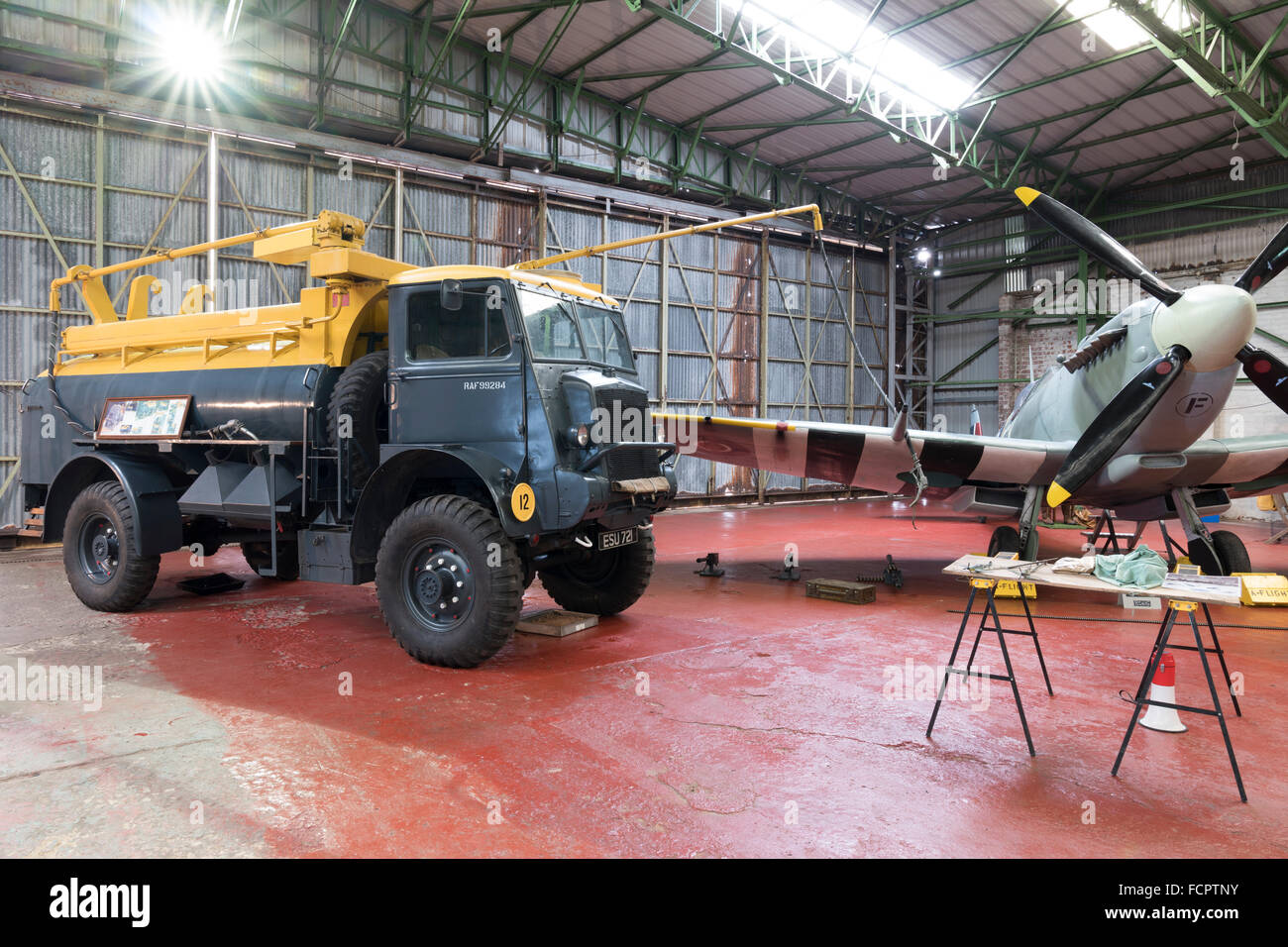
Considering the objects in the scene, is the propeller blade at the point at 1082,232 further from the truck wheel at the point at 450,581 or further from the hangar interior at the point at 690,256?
the truck wheel at the point at 450,581

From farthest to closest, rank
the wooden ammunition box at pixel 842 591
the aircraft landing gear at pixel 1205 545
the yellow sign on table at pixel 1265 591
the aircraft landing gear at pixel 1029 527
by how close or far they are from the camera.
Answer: the wooden ammunition box at pixel 842 591
the aircraft landing gear at pixel 1205 545
the yellow sign on table at pixel 1265 591
the aircraft landing gear at pixel 1029 527

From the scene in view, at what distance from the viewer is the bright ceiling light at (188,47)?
44.5 feet

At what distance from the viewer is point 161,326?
7.98 metres

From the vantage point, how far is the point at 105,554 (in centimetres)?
802

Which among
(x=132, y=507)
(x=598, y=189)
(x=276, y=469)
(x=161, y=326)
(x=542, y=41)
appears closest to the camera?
(x=276, y=469)

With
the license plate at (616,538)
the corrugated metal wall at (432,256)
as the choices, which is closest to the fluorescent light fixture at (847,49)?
the corrugated metal wall at (432,256)

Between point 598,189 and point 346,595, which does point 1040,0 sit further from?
point 346,595

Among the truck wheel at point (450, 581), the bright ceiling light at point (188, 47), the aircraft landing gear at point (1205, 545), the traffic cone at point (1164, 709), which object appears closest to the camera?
→ the traffic cone at point (1164, 709)

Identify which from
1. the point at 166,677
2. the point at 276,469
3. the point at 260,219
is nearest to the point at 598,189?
the point at 260,219

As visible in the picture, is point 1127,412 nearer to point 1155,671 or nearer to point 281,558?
point 1155,671

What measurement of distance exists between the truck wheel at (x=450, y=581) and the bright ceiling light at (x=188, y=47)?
1251cm

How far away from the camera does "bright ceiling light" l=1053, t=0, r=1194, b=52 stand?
1323 centimetres

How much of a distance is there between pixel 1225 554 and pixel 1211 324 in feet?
11.7

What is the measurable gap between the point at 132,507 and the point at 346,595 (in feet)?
8.13
